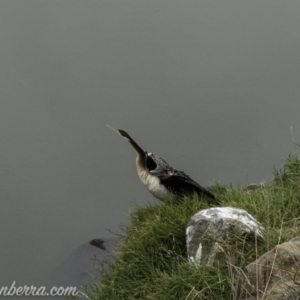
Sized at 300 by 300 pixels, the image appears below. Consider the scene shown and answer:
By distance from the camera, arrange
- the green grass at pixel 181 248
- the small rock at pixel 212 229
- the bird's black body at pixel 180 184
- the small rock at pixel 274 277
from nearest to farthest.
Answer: the small rock at pixel 274 277
the green grass at pixel 181 248
the small rock at pixel 212 229
the bird's black body at pixel 180 184

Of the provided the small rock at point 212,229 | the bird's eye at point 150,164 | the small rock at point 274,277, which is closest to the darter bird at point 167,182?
the bird's eye at point 150,164

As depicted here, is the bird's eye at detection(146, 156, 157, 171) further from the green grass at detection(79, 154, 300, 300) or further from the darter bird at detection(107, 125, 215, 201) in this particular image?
the green grass at detection(79, 154, 300, 300)

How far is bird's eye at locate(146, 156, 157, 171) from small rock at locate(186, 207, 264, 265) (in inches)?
33.9

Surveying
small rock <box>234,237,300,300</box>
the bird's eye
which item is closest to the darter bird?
the bird's eye

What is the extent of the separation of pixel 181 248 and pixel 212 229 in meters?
0.37

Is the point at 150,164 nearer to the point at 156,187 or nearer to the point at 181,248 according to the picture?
the point at 156,187

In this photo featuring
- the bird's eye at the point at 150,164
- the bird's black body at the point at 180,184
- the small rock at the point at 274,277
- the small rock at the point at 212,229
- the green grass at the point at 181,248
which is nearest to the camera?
the small rock at the point at 274,277

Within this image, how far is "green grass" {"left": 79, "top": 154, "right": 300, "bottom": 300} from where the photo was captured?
8.38 feet

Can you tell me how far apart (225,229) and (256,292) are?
69 centimetres

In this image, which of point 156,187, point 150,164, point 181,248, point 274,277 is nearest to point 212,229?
point 181,248

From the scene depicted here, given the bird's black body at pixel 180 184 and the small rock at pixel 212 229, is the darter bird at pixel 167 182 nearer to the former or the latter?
the bird's black body at pixel 180 184

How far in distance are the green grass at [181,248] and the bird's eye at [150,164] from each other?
0.80ft

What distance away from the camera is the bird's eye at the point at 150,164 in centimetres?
372

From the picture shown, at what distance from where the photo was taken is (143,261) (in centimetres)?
312
